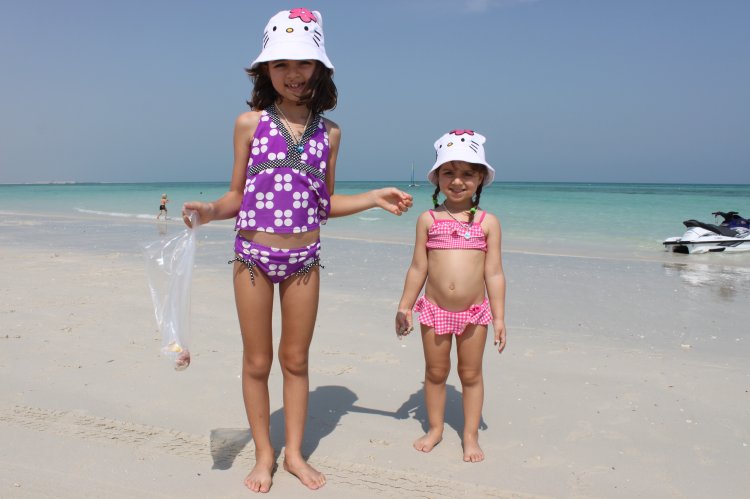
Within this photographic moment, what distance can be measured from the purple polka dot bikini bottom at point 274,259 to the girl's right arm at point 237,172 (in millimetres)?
156

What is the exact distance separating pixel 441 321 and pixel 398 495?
2.94 feet

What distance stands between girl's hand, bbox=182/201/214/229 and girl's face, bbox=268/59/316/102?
62 centimetres

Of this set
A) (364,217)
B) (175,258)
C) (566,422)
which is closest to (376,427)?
(566,422)

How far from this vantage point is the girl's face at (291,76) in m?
2.75

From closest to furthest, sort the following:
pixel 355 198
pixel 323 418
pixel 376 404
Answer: pixel 355 198 → pixel 323 418 → pixel 376 404

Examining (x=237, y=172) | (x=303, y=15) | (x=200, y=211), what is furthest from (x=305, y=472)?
(x=303, y=15)

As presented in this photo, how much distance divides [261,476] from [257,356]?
542 millimetres

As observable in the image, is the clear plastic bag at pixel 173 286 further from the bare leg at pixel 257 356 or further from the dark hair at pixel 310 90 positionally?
the dark hair at pixel 310 90

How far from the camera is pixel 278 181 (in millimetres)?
2746

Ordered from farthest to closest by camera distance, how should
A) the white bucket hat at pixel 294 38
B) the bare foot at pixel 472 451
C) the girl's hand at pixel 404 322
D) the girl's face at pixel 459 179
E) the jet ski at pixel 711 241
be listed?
the jet ski at pixel 711 241, the girl's hand at pixel 404 322, the girl's face at pixel 459 179, the bare foot at pixel 472 451, the white bucket hat at pixel 294 38

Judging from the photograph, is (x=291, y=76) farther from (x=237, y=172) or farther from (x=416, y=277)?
(x=416, y=277)

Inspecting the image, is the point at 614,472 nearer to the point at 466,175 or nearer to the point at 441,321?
Result: the point at 441,321

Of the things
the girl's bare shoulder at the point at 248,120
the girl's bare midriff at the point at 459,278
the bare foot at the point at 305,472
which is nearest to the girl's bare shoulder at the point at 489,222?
the girl's bare midriff at the point at 459,278

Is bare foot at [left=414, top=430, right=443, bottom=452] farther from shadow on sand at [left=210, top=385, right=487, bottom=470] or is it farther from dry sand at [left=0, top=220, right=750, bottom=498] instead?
shadow on sand at [left=210, top=385, right=487, bottom=470]
